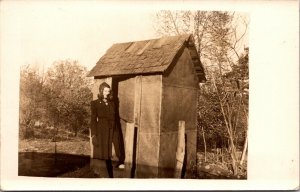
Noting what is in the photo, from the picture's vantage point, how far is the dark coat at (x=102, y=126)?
6.80ft

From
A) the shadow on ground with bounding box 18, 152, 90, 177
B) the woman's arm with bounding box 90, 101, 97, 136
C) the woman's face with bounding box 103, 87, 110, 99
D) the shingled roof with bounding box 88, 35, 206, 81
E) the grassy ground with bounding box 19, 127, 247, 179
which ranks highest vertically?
the shingled roof with bounding box 88, 35, 206, 81

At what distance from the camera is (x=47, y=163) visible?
6.77 ft

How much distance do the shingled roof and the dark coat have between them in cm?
17

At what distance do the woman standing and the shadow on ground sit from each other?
0.32 ft

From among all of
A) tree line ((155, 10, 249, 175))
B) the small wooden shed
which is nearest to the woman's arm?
the small wooden shed

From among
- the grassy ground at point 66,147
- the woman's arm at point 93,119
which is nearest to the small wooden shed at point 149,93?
the woman's arm at point 93,119

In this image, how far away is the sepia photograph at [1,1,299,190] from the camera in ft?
6.68

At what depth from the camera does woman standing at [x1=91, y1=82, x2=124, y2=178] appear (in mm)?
2072

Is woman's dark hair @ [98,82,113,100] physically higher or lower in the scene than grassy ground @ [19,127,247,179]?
higher

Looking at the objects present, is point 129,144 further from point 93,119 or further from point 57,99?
point 57,99

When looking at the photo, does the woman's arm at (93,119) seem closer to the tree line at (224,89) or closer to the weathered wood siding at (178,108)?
the weathered wood siding at (178,108)

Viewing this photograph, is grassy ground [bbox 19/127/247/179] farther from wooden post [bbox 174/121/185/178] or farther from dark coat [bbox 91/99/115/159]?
wooden post [bbox 174/121/185/178]

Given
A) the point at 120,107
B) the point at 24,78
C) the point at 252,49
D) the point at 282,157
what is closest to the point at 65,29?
the point at 24,78

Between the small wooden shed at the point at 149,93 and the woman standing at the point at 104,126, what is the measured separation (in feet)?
0.14
